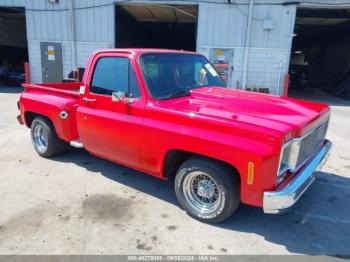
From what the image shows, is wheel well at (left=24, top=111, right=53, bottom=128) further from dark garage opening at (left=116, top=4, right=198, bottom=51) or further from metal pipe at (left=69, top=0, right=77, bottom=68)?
dark garage opening at (left=116, top=4, right=198, bottom=51)

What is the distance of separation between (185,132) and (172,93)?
798mm

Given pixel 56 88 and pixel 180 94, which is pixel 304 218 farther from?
pixel 56 88

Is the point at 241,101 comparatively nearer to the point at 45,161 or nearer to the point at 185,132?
the point at 185,132

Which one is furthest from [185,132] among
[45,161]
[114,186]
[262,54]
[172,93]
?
[262,54]

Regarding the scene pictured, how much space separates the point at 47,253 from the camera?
297cm

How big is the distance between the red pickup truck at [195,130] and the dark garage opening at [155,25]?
1145cm

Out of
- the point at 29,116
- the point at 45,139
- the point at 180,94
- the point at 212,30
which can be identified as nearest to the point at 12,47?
the point at 212,30

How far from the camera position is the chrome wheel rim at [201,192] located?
344cm

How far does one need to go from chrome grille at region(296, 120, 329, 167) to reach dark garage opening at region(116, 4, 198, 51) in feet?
39.8

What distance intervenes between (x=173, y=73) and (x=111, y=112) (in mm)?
1014

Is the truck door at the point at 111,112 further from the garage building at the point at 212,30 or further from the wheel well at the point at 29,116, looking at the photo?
the garage building at the point at 212,30

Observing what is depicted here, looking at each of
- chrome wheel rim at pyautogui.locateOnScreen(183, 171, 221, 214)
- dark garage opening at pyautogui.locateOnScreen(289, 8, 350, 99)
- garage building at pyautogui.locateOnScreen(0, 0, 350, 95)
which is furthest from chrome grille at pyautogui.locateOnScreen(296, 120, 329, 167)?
dark garage opening at pyautogui.locateOnScreen(289, 8, 350, 99)

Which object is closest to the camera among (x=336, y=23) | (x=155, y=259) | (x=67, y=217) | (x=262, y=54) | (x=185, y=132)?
(x=155, y=259)

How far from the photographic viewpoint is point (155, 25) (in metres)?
22.3
